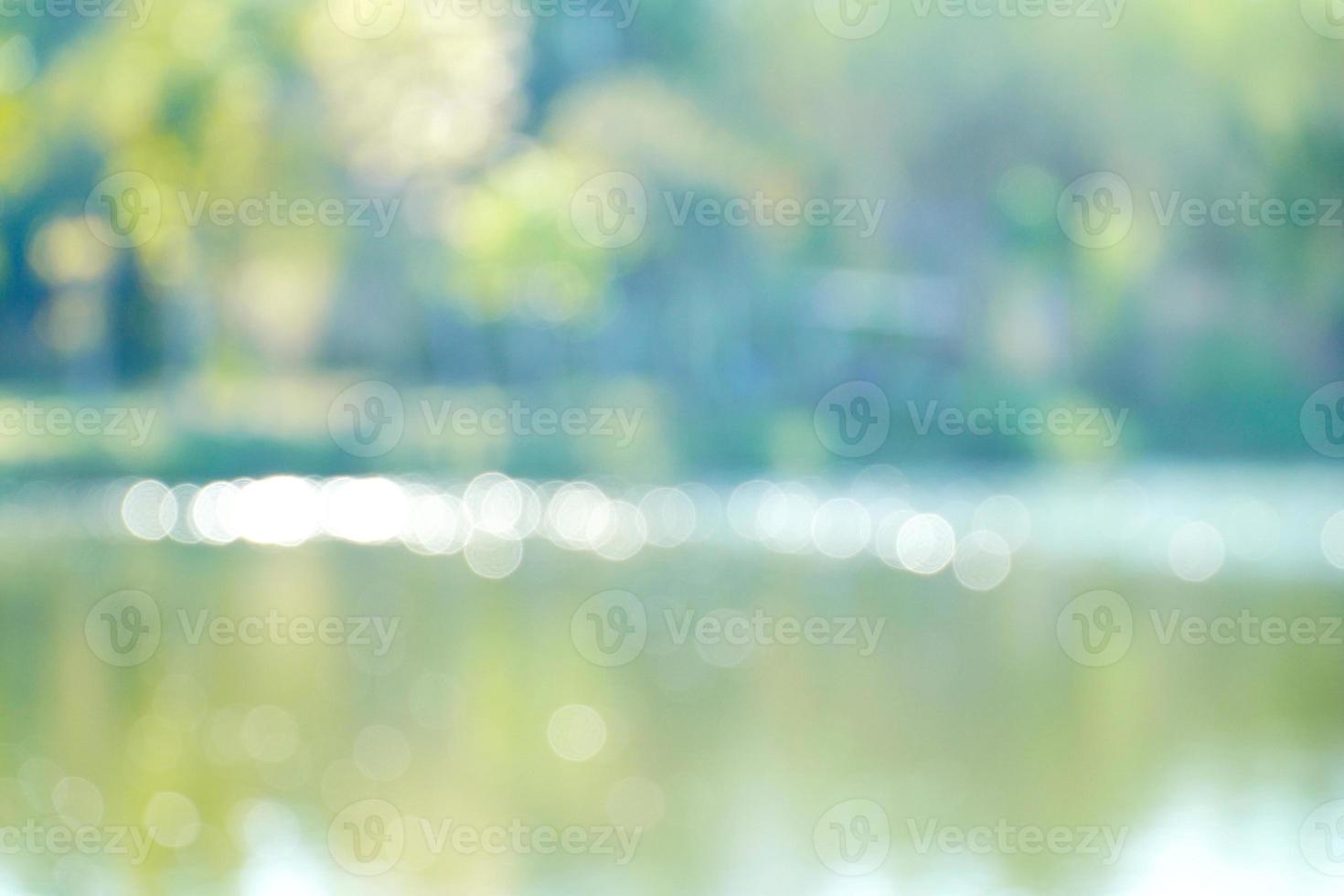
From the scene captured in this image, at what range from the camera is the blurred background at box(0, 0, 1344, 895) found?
643cm

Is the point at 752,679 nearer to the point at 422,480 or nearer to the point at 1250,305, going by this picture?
the point at 422,480

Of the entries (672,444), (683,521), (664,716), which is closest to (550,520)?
(683,521)

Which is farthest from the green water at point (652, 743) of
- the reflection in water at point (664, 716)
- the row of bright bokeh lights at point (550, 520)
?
the row of bright bokeh lights at point (550, 520)

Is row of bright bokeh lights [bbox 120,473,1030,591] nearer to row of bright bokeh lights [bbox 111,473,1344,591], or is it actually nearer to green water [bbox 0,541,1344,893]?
row of bright bokeh lights [bbox 111,473,1344,591]

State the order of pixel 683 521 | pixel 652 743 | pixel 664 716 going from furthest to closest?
pixel 683 521, pixel 664 716, pixel 652 743

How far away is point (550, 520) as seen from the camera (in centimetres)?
1755

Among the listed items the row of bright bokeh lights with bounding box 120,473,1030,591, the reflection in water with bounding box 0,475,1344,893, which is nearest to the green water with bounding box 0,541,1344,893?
the reflection in water with bounding box 0,475,1344,893

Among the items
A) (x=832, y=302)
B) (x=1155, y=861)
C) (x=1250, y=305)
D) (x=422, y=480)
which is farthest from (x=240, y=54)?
(x=1155, y=861)

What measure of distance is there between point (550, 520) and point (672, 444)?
719 centimetres

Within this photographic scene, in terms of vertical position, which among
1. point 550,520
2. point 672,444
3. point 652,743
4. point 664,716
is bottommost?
point 652,743

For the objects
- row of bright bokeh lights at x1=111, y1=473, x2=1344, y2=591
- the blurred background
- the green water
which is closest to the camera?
the green water

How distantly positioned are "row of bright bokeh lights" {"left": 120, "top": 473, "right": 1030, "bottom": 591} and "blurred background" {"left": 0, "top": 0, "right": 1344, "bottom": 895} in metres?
0.12

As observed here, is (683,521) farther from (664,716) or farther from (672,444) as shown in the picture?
(664,716)

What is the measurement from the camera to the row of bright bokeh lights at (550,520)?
49.6 ft
